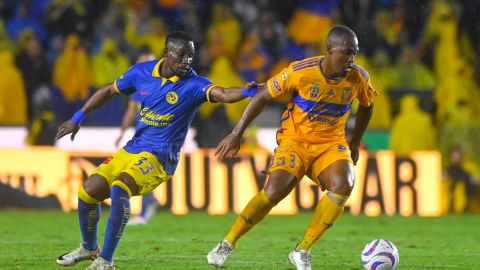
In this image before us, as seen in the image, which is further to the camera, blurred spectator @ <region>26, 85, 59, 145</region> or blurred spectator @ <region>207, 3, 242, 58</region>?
blurred spectator @ <region>207, 3, 242, 58</region>

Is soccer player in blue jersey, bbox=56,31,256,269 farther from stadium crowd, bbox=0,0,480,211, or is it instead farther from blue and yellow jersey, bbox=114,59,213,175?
stadium crowd, bbox=0,0,480,211

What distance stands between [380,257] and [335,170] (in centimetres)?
82

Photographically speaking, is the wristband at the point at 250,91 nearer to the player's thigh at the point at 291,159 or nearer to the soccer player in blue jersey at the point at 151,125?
the soccer player in blue jersey at the point at 151,125

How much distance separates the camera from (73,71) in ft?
61.3

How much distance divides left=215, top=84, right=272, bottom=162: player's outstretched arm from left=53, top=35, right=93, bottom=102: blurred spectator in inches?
381

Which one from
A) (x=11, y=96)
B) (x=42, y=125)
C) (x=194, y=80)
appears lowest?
(x=42, y=125)

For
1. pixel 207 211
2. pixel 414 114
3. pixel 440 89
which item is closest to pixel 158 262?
pixel 207 211

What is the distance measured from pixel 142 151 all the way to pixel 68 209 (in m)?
7.38

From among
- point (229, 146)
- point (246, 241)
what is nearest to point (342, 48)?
point (229, 146)

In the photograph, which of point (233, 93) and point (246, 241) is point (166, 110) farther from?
point (246, 241)

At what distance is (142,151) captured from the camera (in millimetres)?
9461

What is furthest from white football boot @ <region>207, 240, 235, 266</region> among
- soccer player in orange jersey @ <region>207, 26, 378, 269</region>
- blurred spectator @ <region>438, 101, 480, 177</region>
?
blurred spectator @ <region>438, 101, 480, 177</region>

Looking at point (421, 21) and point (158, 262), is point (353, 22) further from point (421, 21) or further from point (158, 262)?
point (158, 262)

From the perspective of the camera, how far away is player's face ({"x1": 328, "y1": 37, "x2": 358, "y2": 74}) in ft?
29.5
